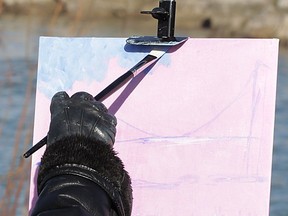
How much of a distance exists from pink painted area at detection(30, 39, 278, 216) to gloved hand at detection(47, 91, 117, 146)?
21 cm

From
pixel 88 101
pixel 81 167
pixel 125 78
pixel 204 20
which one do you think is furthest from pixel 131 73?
pixel 204 20

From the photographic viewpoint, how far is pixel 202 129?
181cm

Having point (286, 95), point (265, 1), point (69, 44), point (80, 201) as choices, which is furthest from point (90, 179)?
point (265, 1)

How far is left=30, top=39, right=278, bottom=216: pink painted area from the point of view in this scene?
1.76 metres

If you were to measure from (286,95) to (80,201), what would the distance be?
6.13m

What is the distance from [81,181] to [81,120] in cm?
17

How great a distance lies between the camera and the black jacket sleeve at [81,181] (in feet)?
4.52

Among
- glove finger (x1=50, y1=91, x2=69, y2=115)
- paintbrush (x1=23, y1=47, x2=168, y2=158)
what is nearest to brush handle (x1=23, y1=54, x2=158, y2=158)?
paintbrush (x1=23, y1=47, x2=168, y2=158)

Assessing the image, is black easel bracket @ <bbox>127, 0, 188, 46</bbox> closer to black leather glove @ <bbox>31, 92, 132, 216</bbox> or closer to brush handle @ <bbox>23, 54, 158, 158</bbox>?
brush handle @ <bbox>23, 54, 158, 158</bbox>

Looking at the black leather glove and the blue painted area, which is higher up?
the blue painted area

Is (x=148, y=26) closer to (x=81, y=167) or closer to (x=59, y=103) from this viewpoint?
(x=59, y=103)

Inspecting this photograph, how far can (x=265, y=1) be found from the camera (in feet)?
39.1

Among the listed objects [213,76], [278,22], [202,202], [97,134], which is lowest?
[202,202]

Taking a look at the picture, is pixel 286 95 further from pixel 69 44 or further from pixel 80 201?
pixel 80 201
